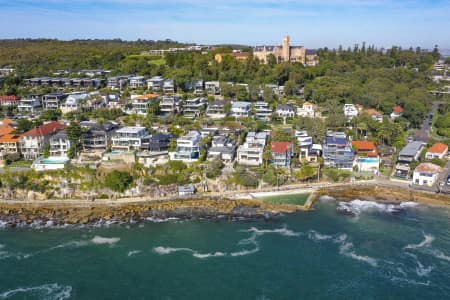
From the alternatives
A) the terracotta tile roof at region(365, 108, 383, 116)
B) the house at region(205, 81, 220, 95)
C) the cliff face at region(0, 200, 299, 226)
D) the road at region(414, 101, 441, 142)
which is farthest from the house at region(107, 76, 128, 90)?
the road at region(414, 101, 441, 142)

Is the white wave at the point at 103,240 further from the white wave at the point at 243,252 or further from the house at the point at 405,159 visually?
the house at the point at 405,159

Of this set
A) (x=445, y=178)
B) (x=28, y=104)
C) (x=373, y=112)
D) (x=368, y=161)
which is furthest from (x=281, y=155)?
(x=28, y=104)

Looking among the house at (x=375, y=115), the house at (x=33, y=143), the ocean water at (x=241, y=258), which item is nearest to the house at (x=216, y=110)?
the house at (x=375, y=115)

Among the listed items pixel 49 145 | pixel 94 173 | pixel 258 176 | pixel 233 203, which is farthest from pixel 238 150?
pixel 49 145

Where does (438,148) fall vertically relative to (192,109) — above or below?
below

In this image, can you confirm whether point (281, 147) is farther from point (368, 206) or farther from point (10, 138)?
point (10, 138)

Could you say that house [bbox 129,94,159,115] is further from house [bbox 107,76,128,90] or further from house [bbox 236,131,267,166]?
house [bbox 236,131,267,166]

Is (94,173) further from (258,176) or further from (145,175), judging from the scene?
(258,176)
